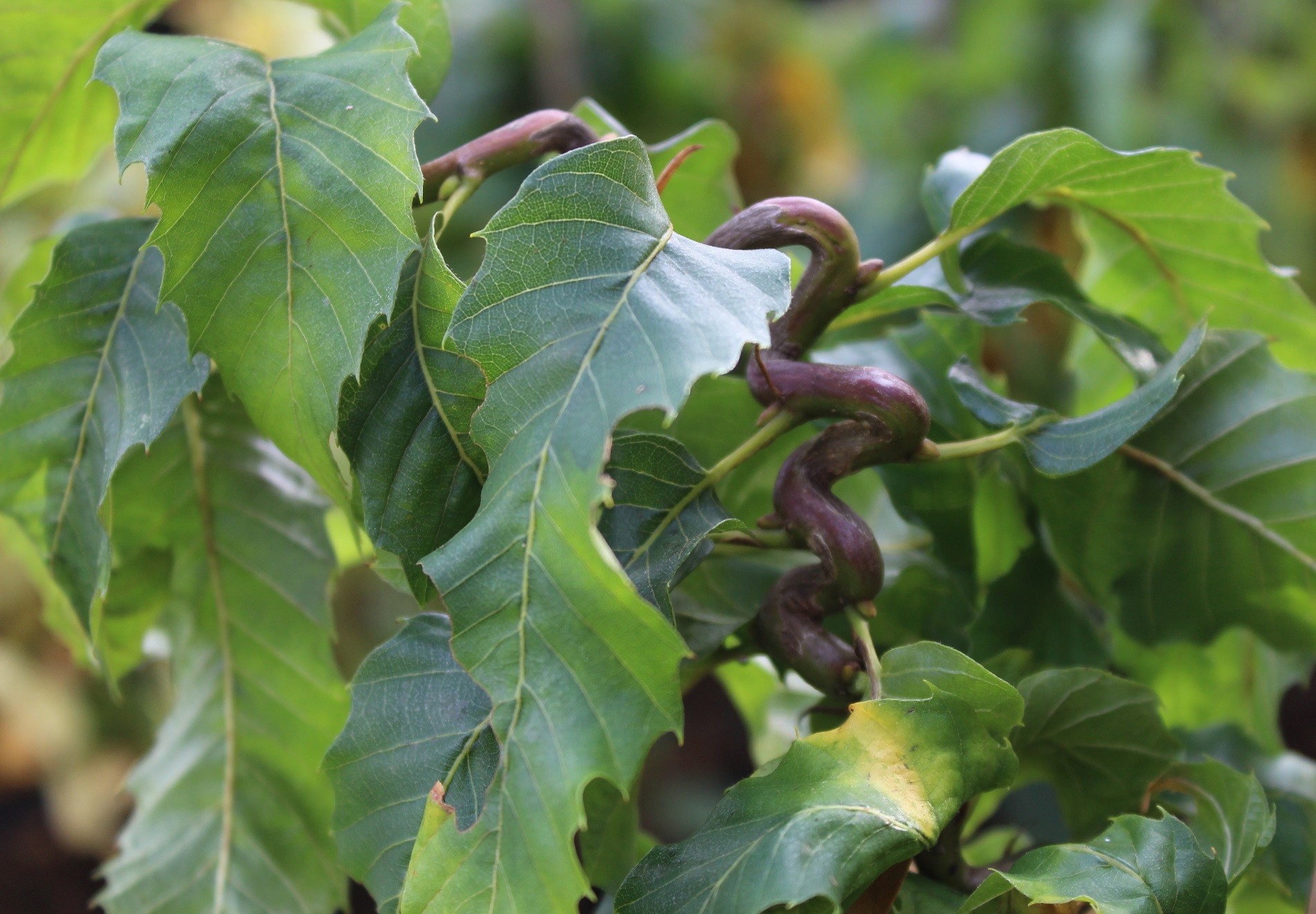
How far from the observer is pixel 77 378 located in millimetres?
342

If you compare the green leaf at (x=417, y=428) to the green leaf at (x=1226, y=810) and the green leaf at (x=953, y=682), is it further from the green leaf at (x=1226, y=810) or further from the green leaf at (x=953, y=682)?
the green leaf at (x=1226, y=810)

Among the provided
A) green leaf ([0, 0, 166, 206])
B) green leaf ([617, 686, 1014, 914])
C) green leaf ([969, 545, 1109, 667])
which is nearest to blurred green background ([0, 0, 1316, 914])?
green leaf ([0, 0, 166, 206])

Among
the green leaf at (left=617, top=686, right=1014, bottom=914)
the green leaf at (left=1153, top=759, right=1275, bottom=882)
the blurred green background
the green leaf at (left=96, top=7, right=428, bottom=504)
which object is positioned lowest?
the blurred green background

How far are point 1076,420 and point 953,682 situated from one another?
0.10 m

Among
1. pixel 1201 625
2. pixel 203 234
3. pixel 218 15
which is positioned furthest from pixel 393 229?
pixel 218 15

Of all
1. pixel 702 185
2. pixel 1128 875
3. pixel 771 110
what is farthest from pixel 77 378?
pixel 771 110

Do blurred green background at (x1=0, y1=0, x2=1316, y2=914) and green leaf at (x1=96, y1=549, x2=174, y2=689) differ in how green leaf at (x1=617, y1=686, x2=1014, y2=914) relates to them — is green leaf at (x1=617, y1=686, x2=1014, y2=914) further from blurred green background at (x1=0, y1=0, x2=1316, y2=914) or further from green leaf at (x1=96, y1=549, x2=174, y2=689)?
blurred green background at (x1=0, y1=0, x2=1316, y2=914)

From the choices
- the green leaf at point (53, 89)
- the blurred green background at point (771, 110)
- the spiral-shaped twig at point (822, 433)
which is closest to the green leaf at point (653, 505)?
the spiral-shaped twig at point (822, 433)

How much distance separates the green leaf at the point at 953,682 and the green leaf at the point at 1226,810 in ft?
0.24

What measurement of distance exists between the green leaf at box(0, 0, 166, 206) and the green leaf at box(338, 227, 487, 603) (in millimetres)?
201

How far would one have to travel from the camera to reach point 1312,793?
0.39m

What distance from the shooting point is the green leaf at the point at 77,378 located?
334mm

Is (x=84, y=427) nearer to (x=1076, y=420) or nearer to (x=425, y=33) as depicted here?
(x=425, y=33)

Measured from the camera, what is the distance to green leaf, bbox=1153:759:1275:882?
0.30m
